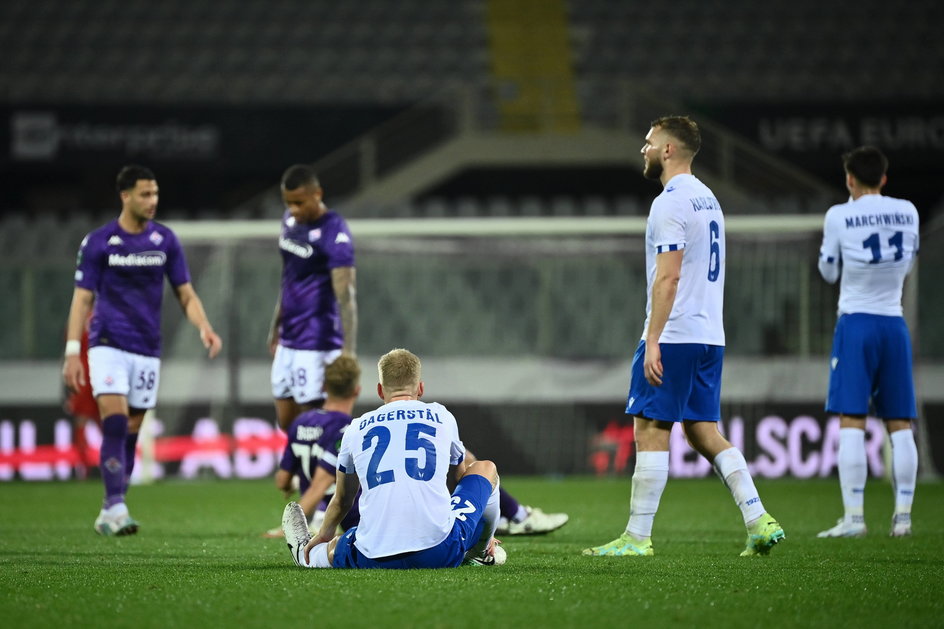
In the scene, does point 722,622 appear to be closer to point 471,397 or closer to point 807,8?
point 471,397

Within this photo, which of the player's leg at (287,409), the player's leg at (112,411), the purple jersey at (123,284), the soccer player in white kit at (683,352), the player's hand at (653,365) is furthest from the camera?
the player's leg at (287,409)

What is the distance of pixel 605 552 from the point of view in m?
5.18

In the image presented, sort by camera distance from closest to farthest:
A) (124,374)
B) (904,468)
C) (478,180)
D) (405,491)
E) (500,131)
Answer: (405,491) → (904,468) → (124,374) → (500,131) → (478,180)

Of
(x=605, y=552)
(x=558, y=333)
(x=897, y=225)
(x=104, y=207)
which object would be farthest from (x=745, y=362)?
(x=104, y=207)

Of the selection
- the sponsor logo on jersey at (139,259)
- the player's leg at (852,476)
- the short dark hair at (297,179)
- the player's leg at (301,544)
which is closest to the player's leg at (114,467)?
the sponsor logo on jersey at (139,259)

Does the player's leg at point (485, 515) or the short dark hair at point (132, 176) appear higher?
the short dark hair at point (132, 176)

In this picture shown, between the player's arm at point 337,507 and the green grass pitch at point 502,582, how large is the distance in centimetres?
14

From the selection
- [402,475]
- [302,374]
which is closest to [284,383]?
[302,374]

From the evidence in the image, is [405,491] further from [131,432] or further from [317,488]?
[131,432]

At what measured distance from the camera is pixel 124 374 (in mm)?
6664

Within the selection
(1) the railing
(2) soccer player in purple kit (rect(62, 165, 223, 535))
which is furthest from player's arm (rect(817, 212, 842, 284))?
(1) the railing

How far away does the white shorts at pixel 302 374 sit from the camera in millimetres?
6891

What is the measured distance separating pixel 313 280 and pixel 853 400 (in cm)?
276

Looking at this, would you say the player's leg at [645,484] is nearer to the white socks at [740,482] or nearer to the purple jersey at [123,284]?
the white socks at [740,482]
